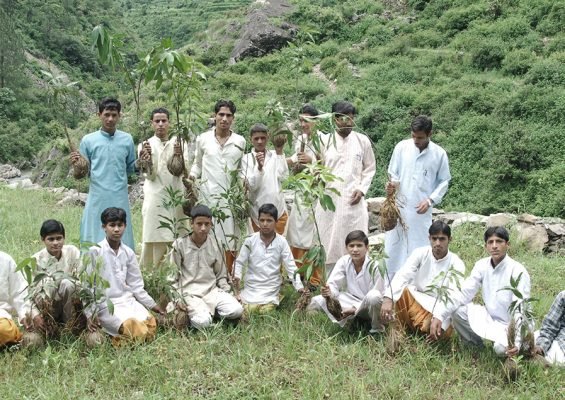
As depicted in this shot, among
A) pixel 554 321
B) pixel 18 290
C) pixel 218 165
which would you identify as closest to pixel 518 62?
pixel 218 165

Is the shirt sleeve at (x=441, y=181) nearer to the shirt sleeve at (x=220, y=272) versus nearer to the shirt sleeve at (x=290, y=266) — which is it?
the shirt sleeve at (x=290, y=266)

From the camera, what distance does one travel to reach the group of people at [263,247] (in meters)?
3.69

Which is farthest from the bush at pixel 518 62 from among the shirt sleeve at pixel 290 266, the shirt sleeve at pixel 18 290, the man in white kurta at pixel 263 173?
the shirt sleeve at pixel 18 290

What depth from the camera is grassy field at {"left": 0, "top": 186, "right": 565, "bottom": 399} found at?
3.22 metres

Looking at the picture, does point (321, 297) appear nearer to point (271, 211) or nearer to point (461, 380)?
point (271, 211)

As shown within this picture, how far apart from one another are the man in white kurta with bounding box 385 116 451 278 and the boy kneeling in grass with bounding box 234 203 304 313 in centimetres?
81

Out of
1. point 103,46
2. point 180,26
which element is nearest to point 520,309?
point 103,46

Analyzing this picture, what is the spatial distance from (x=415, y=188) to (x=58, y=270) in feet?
8.54

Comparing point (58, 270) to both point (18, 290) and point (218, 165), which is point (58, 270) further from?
point (218, 165)

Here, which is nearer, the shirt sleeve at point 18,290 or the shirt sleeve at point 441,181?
the shirt sleeve at point 18,290

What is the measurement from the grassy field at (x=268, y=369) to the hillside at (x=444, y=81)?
1.64 metres

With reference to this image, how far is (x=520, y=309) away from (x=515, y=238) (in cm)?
386

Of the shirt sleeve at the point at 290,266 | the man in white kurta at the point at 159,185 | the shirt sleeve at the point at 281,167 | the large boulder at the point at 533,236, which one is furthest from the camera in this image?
the large boulder at the point at 533,236

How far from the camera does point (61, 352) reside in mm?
3607
